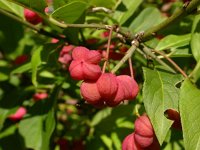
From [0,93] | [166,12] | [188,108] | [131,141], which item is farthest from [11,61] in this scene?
[188,108]

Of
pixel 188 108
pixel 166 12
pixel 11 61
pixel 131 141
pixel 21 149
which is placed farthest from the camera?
pixel 166 12

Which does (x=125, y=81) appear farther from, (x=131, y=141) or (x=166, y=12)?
(x=166, y=12)

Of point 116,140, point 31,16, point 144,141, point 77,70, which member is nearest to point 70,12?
point 77,70

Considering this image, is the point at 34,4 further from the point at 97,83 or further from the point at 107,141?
the point at 107,141

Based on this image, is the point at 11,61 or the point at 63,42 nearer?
the point at 63,42

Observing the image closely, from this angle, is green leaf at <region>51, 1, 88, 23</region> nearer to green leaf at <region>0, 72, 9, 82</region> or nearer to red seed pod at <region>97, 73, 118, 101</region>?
red seed pod at <region>97, 73, 118, 101</region>

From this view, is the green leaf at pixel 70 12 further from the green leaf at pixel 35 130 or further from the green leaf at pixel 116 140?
the green leaf at pixel 116 140

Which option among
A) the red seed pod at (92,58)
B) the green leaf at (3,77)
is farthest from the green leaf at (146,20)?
the red seed pod at (92,58)
